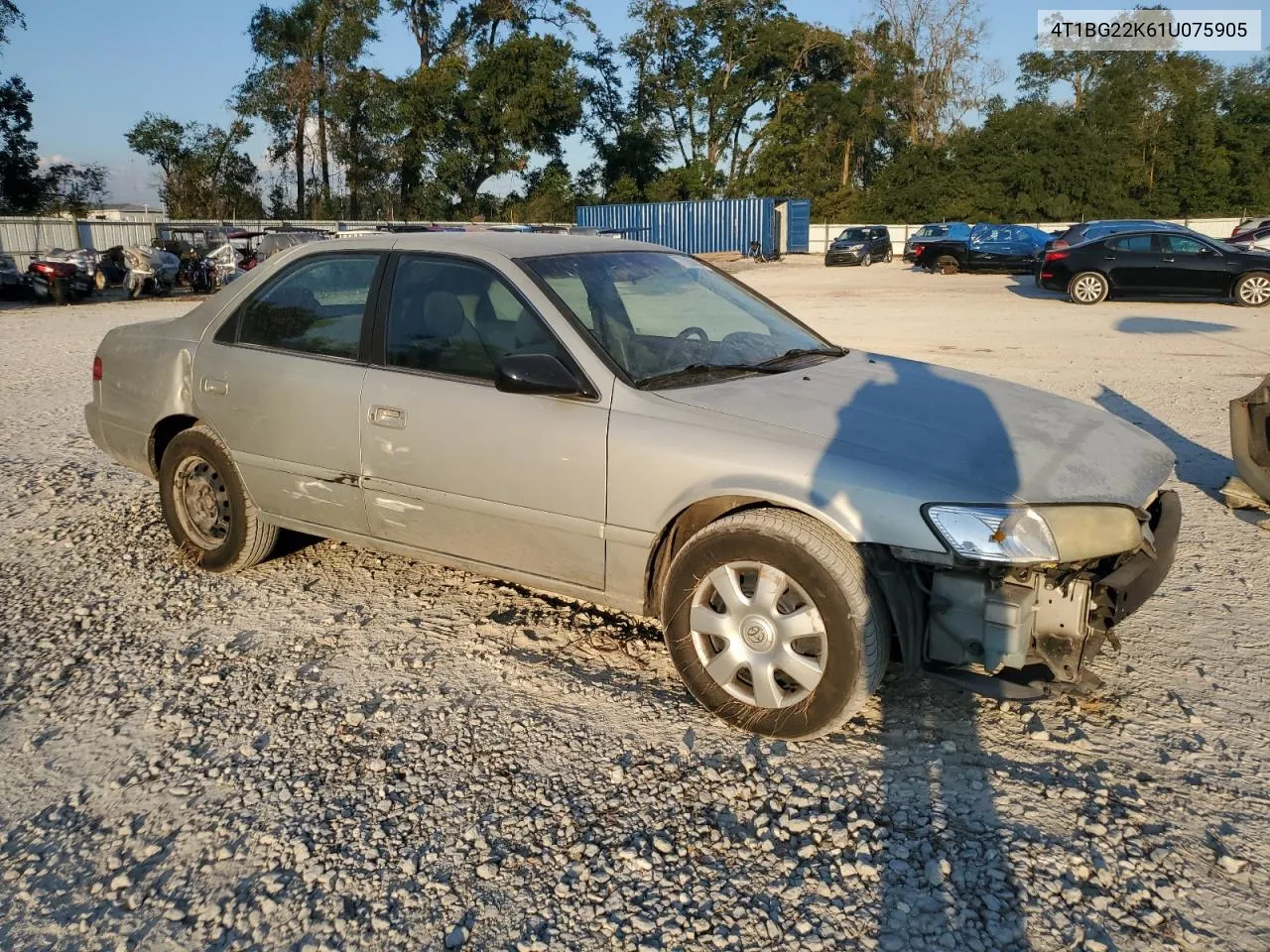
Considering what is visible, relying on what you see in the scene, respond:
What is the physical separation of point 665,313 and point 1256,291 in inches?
724

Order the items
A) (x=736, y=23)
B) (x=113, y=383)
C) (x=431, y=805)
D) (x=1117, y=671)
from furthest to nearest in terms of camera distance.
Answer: (x=736, y=23)
(x=113, y=383)
(x=1117, y=671)
(x=431, y=805)

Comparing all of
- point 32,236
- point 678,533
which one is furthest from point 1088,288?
point 32,236

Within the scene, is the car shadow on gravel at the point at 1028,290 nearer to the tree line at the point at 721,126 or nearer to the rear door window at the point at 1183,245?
the rear door window at the point at 1183,245

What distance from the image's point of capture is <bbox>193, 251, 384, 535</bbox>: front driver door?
428 cm

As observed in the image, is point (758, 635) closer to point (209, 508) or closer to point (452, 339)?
point (452, 339)

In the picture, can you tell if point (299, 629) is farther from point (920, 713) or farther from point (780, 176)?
point (780, 176)

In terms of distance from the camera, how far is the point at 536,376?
358 centimetres

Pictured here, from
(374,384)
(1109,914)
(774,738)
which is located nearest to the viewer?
(1109,914)

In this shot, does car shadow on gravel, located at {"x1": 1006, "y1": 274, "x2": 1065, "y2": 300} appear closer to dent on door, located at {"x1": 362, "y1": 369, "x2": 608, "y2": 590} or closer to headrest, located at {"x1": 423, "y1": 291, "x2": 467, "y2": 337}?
headrest, located at {"x1": 423, "y1": 291, "x2": 467, "y2": 337}

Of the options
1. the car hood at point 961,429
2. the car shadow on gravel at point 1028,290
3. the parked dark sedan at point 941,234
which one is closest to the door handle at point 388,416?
the car hood at point 961,429

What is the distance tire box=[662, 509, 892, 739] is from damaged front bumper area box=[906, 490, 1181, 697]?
0.19 metres

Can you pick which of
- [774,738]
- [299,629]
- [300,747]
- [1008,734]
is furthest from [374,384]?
[1008,734]

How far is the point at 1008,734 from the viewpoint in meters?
3.38

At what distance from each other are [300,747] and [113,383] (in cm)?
286
